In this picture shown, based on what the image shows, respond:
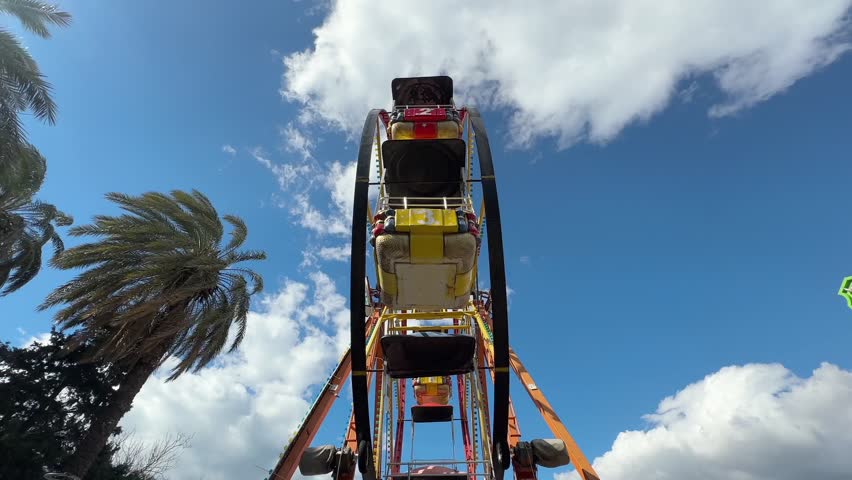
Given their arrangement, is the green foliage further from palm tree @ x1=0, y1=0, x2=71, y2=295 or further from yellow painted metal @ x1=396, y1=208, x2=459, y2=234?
yellow painted metal @ x1=396, y1=208, x2=459, y2=234

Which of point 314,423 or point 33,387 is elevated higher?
point 33,387

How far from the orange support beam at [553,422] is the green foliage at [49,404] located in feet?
41.0

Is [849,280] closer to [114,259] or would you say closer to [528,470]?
[528,470]

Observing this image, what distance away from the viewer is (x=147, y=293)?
527 inches

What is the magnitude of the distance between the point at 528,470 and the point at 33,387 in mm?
15919

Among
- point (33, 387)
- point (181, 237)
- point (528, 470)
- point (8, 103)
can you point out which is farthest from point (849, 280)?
point (33, 387)

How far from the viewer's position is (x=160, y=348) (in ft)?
45.2

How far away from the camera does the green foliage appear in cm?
1323

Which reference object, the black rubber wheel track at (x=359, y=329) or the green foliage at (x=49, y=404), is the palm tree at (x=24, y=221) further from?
the black rubber wheel track at (x=359, y=329)

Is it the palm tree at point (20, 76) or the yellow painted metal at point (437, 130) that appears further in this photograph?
the palm tree at point (20, 76)

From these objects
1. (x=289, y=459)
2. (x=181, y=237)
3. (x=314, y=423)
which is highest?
(x=181, y=237)

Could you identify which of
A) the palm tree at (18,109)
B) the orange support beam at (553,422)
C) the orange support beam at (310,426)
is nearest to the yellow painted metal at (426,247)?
the orange support beam at (310,426)

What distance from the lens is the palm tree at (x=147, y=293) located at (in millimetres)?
12930

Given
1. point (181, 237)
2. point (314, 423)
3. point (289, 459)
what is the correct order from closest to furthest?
point (289, 459)
point (314, 423)
point (181, 237)
